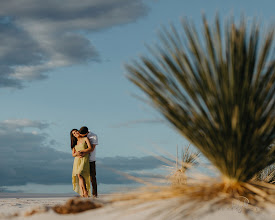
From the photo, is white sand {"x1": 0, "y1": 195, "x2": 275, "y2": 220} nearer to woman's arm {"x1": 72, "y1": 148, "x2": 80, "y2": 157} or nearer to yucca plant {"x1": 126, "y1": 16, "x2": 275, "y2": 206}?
yucca plant {"x1": 126, "y1": 16, "x2": 275, "y2": 206}

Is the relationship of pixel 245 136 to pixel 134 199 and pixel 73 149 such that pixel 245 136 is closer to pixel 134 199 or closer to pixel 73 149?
pixel 134 199

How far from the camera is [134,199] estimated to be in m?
4.16

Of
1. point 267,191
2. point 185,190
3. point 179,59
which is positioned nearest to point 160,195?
point 185,190

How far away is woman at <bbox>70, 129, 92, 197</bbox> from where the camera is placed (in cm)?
827

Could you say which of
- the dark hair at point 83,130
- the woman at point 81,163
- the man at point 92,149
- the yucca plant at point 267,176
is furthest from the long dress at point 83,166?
the yucca plant at point 267,176

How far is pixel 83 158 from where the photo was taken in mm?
8305

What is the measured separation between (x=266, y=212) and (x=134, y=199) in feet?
4.22

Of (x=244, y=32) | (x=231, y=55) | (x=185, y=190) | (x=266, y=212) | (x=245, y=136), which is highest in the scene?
(x=244, y=32)

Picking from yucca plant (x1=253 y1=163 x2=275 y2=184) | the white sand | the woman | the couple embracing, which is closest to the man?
the couple embracing

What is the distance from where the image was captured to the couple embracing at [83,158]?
827 centimetres

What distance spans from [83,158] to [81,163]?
0.35 feet

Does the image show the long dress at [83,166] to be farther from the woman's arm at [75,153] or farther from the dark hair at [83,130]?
the dark hair at [83,130]

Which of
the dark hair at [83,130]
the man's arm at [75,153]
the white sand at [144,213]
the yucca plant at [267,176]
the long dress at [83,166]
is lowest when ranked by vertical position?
the white sand at [144,213]

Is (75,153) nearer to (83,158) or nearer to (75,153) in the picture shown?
(75,153)
